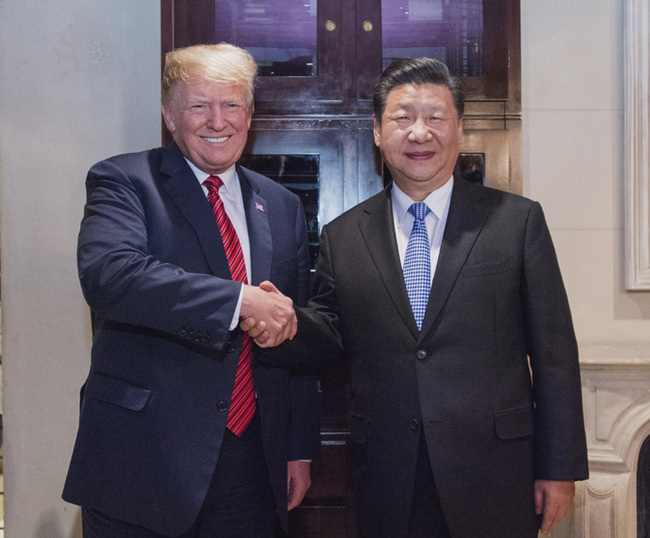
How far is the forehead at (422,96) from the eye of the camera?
1.65 m

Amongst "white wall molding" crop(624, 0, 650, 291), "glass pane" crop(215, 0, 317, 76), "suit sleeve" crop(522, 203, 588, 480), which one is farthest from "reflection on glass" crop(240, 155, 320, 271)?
"white wall molding" crop(624, 0, 650, 291)

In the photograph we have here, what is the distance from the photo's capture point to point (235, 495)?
1496 millimetres

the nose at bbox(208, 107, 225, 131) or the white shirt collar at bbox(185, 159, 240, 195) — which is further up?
the nose at bbox(208, 107, 225, 131)

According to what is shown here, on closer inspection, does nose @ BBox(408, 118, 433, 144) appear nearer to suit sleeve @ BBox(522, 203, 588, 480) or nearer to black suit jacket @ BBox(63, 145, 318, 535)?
suit sleeve @ BBox(522, 203, 588, 480)

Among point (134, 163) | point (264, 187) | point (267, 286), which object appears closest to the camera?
point (267, 286)

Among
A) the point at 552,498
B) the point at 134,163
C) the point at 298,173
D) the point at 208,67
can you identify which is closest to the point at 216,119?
the point at 208,67

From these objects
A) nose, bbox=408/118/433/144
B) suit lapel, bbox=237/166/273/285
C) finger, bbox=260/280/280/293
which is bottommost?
finger, bbox=260/280/280/293

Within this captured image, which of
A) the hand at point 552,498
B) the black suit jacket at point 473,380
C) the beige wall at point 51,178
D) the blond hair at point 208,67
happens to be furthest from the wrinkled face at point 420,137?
the beige wall at point 51,178

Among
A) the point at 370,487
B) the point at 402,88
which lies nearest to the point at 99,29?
the point at 402,88

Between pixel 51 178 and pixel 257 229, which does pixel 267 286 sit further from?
pixel 51 178

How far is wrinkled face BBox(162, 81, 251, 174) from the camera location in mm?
1583

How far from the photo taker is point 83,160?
2225 mm

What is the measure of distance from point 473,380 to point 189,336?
717 millimetres

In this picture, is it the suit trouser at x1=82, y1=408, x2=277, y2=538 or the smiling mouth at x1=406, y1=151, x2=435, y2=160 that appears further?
the smiling mouth at x1=406, y1=151, x2=435, y2=160
